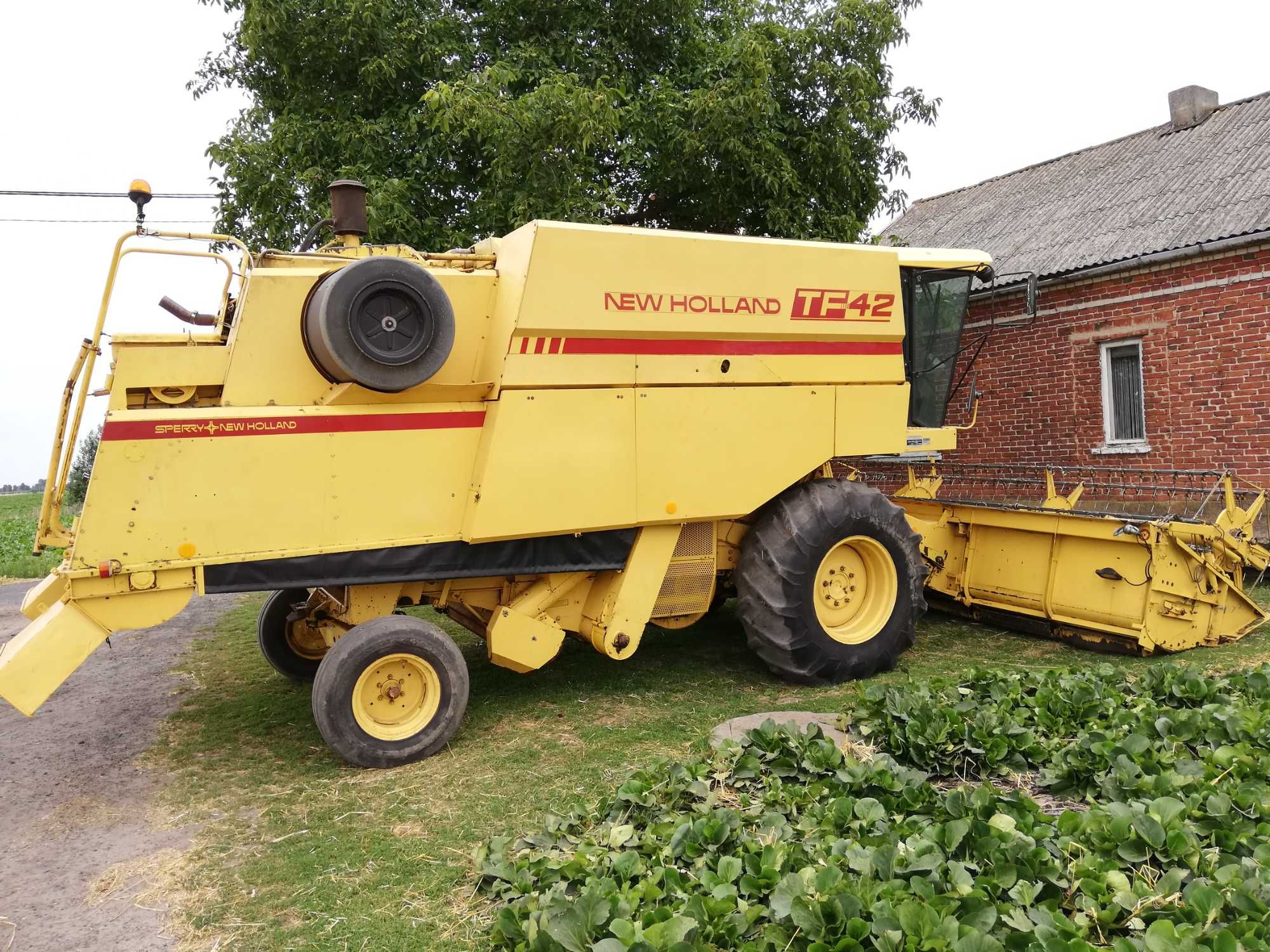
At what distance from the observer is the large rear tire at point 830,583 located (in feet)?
→ 19.7

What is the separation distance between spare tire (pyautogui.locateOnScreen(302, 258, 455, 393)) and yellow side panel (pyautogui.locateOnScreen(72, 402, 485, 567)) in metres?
0.25

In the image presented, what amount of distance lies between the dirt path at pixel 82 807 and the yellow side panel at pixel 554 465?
7.06 ft

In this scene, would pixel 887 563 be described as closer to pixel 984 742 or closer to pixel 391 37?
pixel 984 742

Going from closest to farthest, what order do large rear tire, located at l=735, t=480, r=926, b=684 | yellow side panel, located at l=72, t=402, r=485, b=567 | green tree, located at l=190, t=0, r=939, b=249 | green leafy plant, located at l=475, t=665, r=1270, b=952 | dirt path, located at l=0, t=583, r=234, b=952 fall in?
green leafy plant, located at l=475, t=665, r=1270, b=952
dirt path, located at l=0, t=583, r=234, b=952
yellow side panel, located at l=72, t=402, r=485, b=567
large rear tire, located at l=735, t=480, r=926, b=684
green tree, located at l=190, t=0, r=939, b=249

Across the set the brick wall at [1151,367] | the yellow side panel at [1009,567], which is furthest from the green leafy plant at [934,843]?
the brick wall at [1151,367]

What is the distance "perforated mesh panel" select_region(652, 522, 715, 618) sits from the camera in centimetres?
603

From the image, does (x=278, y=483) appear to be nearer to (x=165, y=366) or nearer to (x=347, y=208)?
(x=165, y=366)

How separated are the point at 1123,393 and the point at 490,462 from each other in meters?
8.55

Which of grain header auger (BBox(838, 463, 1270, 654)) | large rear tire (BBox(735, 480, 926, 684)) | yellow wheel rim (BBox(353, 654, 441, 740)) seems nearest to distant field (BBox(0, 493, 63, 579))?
yellow wheel rim (BBox(353, 654, 441, 740))

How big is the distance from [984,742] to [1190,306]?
7.84 metres

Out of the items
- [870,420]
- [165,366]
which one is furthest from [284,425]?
[870,420]

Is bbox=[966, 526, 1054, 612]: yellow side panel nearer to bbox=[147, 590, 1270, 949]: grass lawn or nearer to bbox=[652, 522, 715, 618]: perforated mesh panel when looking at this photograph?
bbox=[147, 590, 1270, 949]: grass lawn

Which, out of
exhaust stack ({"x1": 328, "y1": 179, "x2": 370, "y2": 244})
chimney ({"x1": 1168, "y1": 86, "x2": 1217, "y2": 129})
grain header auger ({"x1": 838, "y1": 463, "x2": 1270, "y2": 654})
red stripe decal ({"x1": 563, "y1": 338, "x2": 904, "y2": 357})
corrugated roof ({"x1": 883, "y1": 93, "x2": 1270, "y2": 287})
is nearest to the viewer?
red stripe decal ({"x1": 563, "y1": 338, "x2": 904, "y2": 357})

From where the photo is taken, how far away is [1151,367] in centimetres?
1033
